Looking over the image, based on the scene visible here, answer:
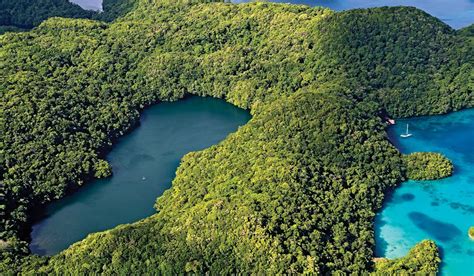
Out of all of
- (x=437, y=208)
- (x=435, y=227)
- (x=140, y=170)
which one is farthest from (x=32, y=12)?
(x=435, y=227)

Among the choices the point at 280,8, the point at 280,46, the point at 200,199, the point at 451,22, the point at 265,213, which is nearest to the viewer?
the point at 265,213

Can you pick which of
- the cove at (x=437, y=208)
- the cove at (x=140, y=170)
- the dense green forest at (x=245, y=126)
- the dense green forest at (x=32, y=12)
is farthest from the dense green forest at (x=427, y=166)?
the dense green forest at (x=32, y=12)

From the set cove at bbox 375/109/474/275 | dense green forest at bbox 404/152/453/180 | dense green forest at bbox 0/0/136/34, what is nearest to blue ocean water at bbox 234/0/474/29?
dense green forest at bbox 0/0/136/34

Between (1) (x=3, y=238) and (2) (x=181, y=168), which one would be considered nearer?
(1) (x=3, y=238)

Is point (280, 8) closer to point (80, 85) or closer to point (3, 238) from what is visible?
point (80, 85)

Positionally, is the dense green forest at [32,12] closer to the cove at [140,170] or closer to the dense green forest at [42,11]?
the dense green forest at [42,11]

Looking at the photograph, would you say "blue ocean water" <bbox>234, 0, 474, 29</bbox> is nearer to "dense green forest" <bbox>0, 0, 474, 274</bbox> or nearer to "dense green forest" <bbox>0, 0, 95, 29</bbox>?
"dense green forest" <bbox>0, 0, 474, 274</bbox>

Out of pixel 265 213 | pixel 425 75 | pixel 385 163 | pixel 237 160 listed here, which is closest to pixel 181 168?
pixel 237 160
